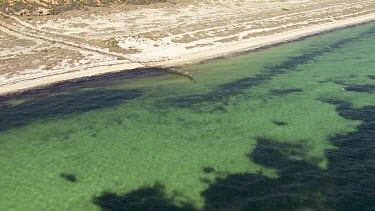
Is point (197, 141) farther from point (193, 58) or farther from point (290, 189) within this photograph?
point (193, 58)

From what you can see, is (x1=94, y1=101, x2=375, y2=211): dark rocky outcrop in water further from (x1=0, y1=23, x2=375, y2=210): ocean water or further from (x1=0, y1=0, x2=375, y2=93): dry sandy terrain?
(x1=0, y1=0, x2=375, y2=93): dry sandy terrain

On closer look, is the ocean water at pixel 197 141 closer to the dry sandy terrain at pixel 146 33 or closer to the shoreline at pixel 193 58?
the shoreline at pixel 193 58

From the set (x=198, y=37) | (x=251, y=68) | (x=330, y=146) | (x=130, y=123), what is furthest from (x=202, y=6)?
(x=330, y=146)

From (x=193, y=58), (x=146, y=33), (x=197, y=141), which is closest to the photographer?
(x=197, y=141)

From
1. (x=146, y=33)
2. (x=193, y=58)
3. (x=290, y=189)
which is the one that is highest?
(x=146, y=33)

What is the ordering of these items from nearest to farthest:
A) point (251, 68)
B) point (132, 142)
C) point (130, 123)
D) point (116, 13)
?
1. point (132, 142)
2. point (130, 123)
3. point (251, 68)
4. point (116, 13)

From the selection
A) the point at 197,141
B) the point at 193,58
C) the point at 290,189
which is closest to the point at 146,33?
the point at 193,58

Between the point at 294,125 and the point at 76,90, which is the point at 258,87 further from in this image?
the point at 76,90
